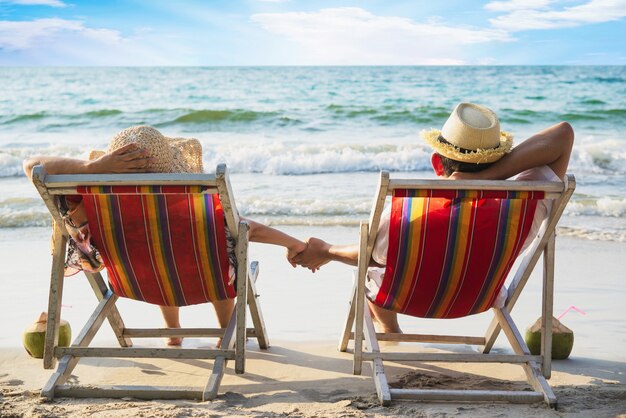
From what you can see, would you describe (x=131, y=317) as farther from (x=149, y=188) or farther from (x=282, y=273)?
(x=149, y=188)

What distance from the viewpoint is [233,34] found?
3847cm

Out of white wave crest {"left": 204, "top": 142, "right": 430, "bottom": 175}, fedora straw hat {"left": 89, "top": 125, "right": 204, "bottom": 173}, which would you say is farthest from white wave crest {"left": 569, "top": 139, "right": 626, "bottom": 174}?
fedora straw hat {"left": 89, "top": 125, "right": 204, "bottom": 173}

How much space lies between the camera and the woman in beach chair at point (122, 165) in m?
2.86

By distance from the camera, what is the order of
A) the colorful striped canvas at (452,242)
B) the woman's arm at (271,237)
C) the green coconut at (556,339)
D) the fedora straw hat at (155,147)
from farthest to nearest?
the green coconut at (556,339)
the woman's arm at (271,237)
the fedora straw hat at (155,147)
the colorful striped canvas at (452,242)

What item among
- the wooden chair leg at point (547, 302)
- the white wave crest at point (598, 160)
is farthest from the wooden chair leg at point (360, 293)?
the white wave crest at point (598, 160)

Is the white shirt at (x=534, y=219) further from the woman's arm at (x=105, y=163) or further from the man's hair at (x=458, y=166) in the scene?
the woman's arm at (x=105, y=163)

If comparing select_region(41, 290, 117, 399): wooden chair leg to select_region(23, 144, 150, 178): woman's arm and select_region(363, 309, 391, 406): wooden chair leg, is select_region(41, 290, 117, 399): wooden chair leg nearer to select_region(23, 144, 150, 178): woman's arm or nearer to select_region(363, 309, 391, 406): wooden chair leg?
select_region(23, 144, 150, 178): woman's arm

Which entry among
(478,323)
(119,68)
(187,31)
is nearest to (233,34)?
(187,31)

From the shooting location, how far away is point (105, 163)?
9.27ft

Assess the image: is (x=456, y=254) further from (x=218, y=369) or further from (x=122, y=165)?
(x=122, y=165)

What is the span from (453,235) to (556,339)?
3.54 ft

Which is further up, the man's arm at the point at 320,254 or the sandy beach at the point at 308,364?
the man's arm at the point at 320,254

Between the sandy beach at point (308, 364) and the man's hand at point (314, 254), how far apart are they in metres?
0.48

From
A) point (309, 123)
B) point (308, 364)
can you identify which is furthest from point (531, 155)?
point (309, 123)
